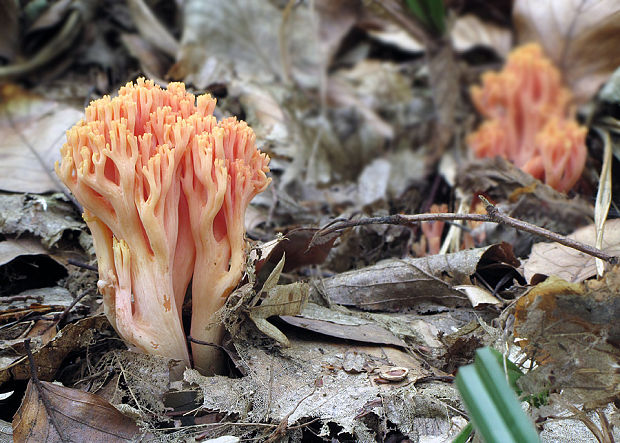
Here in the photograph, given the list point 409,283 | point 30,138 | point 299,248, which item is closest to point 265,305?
point 299,248

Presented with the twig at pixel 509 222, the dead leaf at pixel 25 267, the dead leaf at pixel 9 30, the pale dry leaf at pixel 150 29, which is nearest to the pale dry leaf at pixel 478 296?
the twig at pixel 509 222

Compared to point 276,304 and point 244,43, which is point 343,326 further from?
point 244,43

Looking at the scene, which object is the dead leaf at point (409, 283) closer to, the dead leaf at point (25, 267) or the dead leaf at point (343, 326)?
the dead leaf at point (343, 326)

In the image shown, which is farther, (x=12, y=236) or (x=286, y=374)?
(x=12, y=236)

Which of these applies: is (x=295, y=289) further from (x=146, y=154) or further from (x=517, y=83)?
(x=517, y=83)

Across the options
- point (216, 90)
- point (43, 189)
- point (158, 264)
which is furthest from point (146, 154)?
point (216, 90)

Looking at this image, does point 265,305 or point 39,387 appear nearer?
point 39,387
